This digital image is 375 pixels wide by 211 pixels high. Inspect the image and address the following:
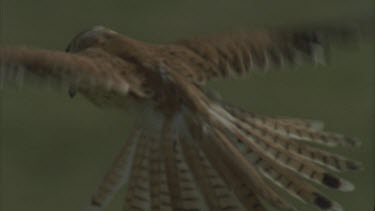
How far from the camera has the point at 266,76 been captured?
12.4 m

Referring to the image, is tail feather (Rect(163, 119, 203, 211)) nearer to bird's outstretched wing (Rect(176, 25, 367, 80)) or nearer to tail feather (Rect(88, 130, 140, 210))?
tail feather (Rect(88, 130, 140, 210))

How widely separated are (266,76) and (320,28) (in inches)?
256

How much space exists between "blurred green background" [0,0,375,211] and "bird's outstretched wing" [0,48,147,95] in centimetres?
346

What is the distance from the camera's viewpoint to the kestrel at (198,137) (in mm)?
5598

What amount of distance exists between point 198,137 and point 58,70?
28.1 inches

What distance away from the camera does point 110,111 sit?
854cm

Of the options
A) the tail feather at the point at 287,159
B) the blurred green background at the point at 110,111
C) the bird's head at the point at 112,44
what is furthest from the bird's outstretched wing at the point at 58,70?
the blurred green background at the point at 110,111

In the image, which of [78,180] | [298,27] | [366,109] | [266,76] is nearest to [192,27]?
[266,76]

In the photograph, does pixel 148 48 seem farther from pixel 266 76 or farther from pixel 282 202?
pixel 266 76

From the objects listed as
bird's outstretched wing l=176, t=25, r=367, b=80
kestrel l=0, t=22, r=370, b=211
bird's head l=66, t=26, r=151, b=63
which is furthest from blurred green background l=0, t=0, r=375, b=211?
kestrel l=0, t=22, r=370, b=211

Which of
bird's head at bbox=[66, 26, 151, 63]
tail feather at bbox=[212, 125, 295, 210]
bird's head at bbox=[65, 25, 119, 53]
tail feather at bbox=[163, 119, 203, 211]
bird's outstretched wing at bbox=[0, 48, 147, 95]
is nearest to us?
bird's outstretched wing at bbox=[0, 48, 147, 95]

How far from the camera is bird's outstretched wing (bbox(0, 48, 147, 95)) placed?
526 cm

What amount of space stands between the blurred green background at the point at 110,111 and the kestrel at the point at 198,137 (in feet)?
9.43

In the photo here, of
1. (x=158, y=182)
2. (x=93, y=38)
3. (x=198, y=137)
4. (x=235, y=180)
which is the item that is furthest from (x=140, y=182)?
(x=93, y=38)
